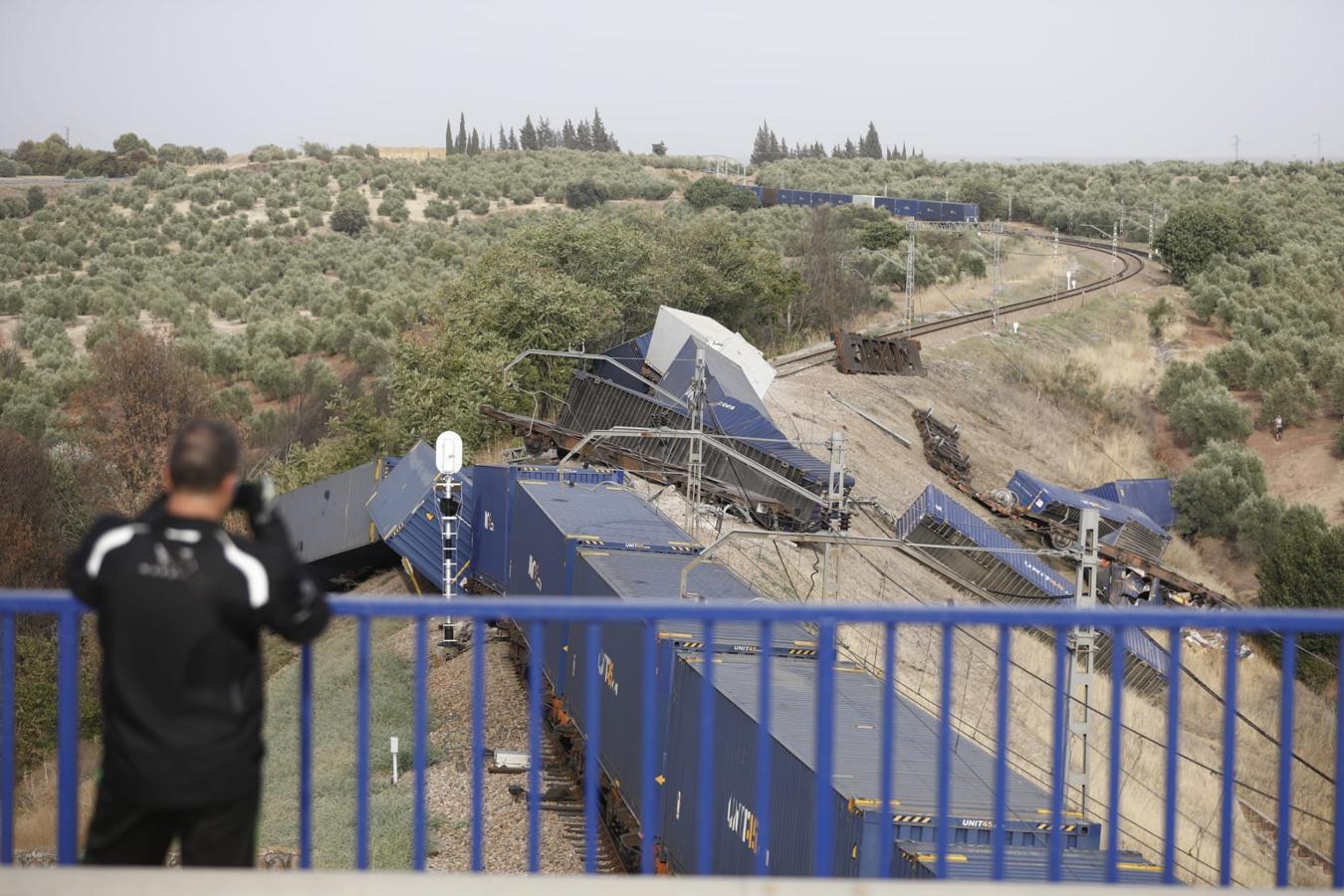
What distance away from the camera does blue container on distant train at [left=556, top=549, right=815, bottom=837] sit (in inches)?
550

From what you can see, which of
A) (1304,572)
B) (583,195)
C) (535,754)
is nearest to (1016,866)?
(535,754)

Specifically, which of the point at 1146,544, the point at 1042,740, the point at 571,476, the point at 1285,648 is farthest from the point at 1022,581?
the point at 1285,648

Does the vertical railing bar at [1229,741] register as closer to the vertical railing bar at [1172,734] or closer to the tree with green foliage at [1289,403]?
the vertical railing bar at [1172,734]

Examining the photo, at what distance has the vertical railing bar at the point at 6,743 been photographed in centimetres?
506

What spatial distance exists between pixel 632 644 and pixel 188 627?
10.3m

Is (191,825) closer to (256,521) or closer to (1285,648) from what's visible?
(256,521)

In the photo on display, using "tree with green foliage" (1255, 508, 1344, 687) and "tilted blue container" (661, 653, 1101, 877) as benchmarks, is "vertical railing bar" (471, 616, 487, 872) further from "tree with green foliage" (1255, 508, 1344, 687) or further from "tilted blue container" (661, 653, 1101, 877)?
"tree with green foliage" (1255, 508, 1344, 687)

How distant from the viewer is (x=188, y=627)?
4320 millimetres

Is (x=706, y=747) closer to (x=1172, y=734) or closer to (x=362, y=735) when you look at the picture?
(x=362, y=735)

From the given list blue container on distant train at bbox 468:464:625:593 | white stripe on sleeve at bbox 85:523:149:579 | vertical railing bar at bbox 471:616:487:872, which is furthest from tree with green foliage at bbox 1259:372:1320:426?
white stripe on sleeve at bbox 85:523:149:579

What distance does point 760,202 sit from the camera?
3971 inches

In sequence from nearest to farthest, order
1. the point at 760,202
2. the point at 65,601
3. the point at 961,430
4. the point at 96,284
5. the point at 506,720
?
the point at 65,601, the point at 506,720, the point at 961,430, the point at 96,284, the point at 760,202

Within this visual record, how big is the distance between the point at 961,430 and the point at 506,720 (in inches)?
1341

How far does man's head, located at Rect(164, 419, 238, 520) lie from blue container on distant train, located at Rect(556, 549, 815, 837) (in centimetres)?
762
